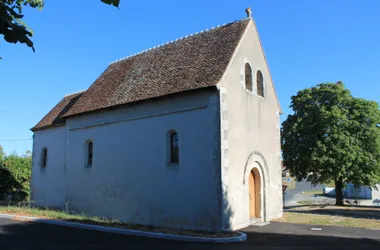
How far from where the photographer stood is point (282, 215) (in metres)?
18.5

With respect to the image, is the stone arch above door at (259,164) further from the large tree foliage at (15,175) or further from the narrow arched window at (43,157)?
the large tree foliage at (15,175)

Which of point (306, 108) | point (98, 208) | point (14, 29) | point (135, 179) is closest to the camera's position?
point (14, 29)

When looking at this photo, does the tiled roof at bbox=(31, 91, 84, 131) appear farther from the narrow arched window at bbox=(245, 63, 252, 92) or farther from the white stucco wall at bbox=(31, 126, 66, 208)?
the narrow arched window at bbox=(245, 63, 252, 92)

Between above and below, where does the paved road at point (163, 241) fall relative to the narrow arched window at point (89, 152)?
below

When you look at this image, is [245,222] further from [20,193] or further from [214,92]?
[20,193]

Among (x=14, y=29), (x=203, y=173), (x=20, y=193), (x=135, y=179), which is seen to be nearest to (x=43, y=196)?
(x=20, y=193)

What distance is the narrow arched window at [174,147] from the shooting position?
1505cm

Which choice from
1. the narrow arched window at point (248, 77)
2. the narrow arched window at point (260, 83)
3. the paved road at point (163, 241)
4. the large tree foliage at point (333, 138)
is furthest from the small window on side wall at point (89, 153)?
the large tree foliage at point (333, 138)

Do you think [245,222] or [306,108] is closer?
[245,222]

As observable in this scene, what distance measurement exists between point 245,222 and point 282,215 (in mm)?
4494

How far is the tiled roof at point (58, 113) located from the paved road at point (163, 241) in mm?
9272

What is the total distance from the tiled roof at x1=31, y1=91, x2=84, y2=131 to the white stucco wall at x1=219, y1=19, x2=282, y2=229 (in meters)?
12.0

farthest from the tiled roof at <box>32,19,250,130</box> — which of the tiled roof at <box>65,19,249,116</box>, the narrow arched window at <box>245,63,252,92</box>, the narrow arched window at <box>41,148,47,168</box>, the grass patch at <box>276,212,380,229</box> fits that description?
the grass patch at <box>276,212,380,229</box>

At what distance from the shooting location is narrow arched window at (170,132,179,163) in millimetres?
15047
